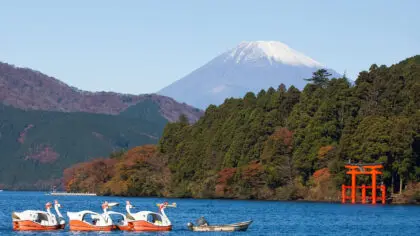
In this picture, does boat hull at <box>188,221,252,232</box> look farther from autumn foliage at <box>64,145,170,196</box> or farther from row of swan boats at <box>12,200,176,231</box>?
autumn foliage at <box>64,145,170,196</box>

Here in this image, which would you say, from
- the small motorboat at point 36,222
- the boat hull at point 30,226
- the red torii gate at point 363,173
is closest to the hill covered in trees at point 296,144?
the red torii gate at point 363,173

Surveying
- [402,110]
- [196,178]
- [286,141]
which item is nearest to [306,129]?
[286,141]

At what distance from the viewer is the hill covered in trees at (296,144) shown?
333 ft

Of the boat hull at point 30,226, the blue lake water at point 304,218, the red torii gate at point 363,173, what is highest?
the red torii gate at point 363,173

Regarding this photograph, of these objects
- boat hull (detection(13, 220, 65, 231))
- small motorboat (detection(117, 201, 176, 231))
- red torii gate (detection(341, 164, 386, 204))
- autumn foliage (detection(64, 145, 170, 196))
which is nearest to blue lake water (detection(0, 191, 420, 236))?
boat hull (detection(13, 220, 65, 231))

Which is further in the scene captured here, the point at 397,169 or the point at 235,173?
the point at 235,173

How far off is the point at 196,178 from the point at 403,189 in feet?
111

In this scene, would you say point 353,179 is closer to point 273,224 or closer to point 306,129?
point 306,129

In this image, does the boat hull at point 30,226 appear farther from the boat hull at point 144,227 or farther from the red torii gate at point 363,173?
the red torii gate at point 363,173

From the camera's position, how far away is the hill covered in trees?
333 feet

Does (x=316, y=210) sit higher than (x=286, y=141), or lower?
lower

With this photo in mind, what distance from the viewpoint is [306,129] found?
11175 cm

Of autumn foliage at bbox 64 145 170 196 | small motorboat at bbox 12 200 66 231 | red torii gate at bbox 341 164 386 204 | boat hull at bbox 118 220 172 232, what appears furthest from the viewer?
autumn foliage at bbox 64 145 170 196

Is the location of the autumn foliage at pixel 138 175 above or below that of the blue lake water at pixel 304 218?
above
